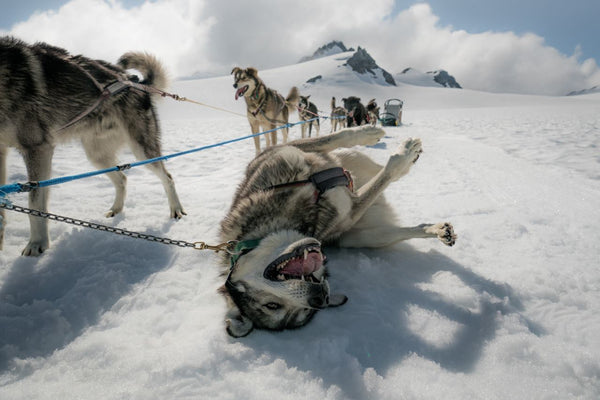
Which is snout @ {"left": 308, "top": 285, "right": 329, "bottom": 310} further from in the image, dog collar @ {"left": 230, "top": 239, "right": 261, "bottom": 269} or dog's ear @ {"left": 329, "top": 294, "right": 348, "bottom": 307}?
dog collar @ {"left": 230, "top": 239, "right": 261, "bottom": 269}

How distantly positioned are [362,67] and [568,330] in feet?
286

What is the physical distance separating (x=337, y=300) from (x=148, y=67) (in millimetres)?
3312

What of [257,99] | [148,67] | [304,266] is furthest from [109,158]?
[257,99]

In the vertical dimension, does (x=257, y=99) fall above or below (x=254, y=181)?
above

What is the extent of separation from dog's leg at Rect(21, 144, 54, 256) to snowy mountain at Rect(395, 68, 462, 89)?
346 feet

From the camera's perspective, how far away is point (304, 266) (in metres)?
1.40

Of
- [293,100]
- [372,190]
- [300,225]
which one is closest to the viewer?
[300,225]

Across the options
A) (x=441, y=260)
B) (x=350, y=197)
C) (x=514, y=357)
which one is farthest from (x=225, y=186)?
(x=514, y=357)

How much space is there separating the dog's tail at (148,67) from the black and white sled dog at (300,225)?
2019 mm

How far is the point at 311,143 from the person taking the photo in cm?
228

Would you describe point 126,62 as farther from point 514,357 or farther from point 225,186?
point 514,357

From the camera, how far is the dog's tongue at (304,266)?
1.39 m

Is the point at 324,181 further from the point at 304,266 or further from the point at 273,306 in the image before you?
the point at 273,306

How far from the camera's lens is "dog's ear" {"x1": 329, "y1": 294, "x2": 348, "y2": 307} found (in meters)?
1.49
